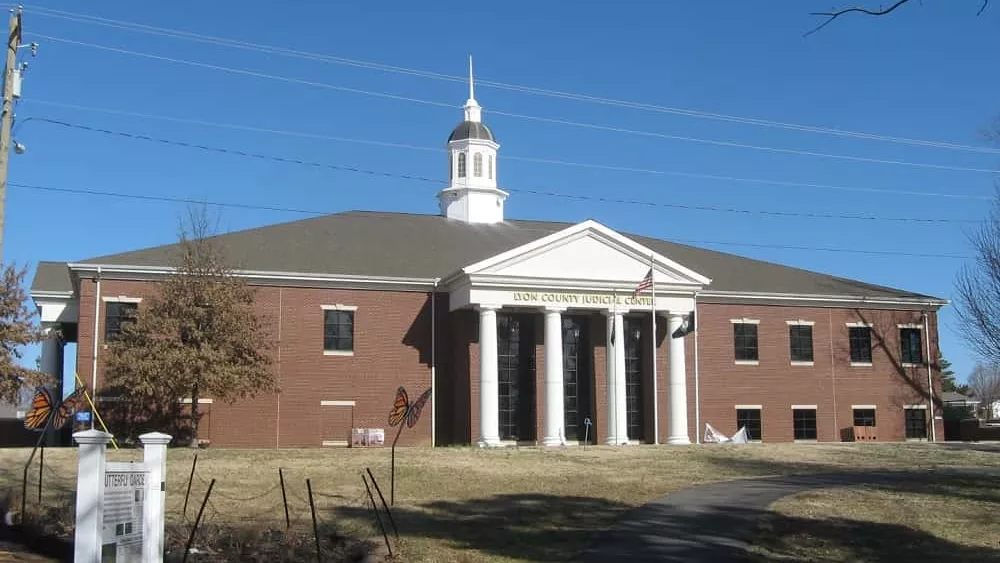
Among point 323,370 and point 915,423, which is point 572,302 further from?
point 915,423

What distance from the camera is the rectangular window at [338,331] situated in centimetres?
3844

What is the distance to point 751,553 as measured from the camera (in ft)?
48.1

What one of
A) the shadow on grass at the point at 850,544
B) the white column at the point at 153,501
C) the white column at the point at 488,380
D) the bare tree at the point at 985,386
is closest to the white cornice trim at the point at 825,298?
the white column at the point at 488,380

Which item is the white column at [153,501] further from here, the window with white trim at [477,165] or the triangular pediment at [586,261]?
the window with white trim at [477,165]

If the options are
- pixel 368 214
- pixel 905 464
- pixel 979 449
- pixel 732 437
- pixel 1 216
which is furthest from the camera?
pixel 368 214

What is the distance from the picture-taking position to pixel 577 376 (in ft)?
132

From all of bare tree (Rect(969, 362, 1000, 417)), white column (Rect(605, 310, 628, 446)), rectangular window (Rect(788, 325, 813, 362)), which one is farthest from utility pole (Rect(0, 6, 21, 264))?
bare tree (Rect(969, 362, 1000, 417))

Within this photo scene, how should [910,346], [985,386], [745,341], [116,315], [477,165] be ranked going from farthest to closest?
[985,386] < [477,165] < [910,346] < [745,341] < [116,315]

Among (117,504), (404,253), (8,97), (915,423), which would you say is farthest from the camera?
(915,423)

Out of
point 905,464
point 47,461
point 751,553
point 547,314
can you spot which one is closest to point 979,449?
point 905,464

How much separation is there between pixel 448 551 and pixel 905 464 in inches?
722

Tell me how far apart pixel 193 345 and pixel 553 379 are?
40.4 ft

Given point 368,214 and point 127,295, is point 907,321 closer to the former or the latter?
point 368,214

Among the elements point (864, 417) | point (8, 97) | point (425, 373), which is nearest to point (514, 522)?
point (8, 97)
